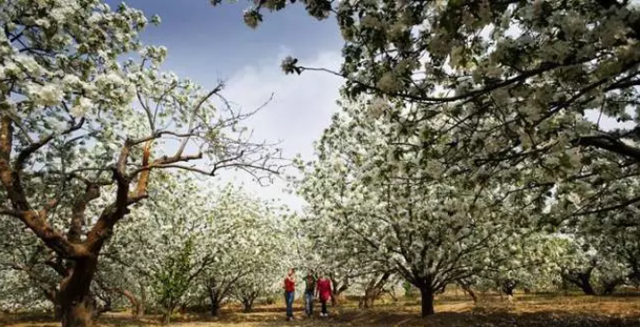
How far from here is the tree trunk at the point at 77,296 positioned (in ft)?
34.8

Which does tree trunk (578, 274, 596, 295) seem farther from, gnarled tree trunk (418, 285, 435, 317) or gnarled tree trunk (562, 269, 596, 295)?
gnarled tree trunk (418, 285, 435, 317)

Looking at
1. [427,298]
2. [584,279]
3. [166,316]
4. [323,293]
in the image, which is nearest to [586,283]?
[584,279]

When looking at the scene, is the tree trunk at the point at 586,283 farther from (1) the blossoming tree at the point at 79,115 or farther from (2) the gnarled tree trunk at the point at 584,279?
(1) the blossoming tree at the point at 79,115

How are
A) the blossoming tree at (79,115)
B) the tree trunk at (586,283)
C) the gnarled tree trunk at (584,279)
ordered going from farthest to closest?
the tree trunk at (586,283) < the gnarled tree trunk at (584,279) < the blossoming tree at (79,115)

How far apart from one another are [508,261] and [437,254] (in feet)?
8.48

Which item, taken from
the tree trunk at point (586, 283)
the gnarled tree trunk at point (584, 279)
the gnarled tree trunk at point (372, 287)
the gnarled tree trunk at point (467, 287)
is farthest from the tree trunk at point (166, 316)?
the tree trunk at point (586, 283)

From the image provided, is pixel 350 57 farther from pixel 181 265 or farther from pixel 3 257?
pixel 3 257

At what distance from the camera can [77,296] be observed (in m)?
10.9

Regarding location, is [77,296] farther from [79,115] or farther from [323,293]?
[323,293]

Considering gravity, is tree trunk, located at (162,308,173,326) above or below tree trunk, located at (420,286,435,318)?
below

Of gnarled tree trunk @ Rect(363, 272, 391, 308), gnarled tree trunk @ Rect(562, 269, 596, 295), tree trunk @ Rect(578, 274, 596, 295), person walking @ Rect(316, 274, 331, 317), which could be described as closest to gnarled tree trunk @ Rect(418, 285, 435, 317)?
person walking @ Rect(316, 274, 331, 317)

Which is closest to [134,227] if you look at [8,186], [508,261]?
[8,186]

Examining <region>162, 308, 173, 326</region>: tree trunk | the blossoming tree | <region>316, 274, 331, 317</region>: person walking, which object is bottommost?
<region>162, 308, 173, 326</region>: tree trunk

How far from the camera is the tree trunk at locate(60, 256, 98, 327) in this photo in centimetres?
1061
